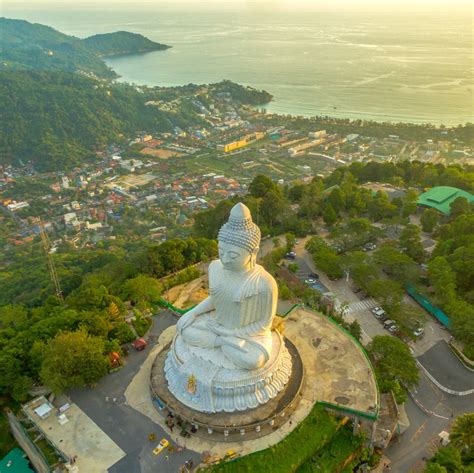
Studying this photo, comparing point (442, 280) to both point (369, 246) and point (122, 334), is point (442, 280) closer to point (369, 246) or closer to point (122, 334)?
point (369, 246)

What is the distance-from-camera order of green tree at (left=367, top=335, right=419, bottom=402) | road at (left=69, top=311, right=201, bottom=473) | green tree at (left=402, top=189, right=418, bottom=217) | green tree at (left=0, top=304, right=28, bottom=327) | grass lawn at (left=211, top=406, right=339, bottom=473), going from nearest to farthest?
grass lawn at (left=211, top=406, right=339, bottom=473) < road at (left=69, top=311, right=201, bottom=473) < green tree at (left=367, top=335, right=419, bottom=402) < green tree at (left=0, top=304, right=28, bottom=327) < green tree at (left=402, top=189, right=418, bottom=217)

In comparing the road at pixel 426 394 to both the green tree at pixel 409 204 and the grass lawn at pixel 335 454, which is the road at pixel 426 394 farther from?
the green tree at pixel 409 204

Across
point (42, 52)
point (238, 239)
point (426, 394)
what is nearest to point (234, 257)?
point (238, 239)

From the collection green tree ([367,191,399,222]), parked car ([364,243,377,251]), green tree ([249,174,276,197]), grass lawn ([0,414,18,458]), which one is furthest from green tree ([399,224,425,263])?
grass lawn ([0,414,18,458])

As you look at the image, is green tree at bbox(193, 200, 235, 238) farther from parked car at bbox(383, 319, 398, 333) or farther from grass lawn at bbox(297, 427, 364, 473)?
grass lawn at bbox(297, 427, 364, 473)

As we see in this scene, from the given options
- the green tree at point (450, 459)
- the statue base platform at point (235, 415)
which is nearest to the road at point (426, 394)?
the green tree at point (450, 459)

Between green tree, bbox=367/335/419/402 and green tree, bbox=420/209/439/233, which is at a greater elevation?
green tree, bbox=420/209/439/233

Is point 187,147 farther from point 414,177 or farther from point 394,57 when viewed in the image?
point 394,57
